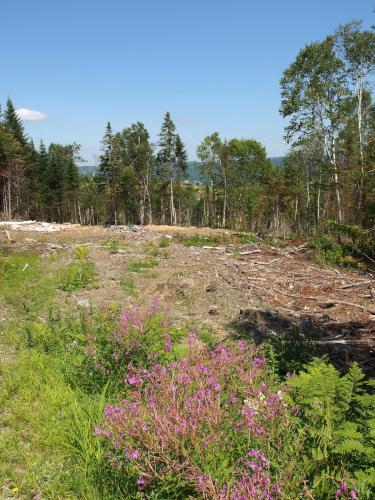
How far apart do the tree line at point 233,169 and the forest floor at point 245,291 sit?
33.3ft

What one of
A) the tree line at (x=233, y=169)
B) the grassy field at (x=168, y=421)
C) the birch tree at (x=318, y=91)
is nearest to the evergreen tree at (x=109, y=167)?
Result: the tree line at (x=233, y=169)

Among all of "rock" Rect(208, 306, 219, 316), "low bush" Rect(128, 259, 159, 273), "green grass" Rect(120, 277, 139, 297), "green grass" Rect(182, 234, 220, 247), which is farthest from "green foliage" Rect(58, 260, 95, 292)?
"green grass" Rect(182, 234, 220, 247)

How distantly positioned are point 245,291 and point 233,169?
136 ft

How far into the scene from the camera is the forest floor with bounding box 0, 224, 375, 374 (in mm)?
7561

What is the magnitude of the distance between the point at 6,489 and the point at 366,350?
568 cm

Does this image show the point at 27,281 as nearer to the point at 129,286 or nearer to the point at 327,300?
the point at 129,286

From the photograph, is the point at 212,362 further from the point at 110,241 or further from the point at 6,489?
the point at 110,241

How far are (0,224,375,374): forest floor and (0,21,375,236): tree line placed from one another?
400 inches

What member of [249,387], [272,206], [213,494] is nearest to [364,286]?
[249,387]

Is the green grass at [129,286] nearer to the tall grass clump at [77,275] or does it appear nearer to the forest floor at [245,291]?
the forest floor at [245,291]

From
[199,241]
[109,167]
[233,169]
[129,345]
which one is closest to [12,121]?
[109,167]

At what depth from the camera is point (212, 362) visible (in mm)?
3805

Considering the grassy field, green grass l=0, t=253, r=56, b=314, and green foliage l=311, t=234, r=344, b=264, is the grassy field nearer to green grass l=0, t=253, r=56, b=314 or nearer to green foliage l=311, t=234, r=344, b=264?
green grass l=0, t=253, r=56, b=314

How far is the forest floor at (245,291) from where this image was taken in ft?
24.8
